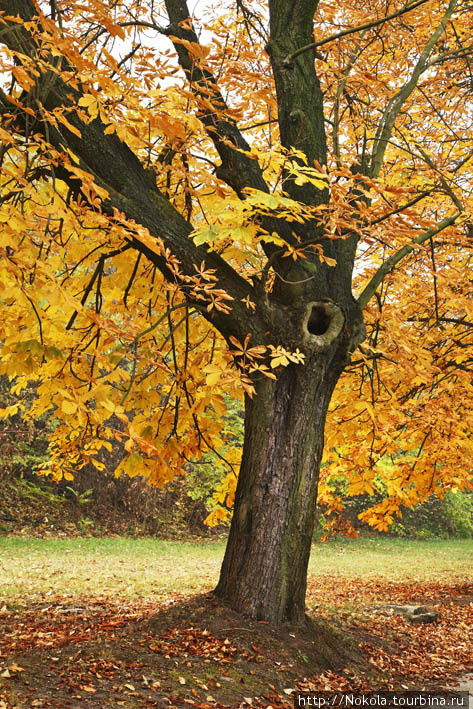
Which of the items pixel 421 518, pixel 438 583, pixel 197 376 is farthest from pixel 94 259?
pixel 421 518

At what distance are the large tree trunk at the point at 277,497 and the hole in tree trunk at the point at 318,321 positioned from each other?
0.20 meters

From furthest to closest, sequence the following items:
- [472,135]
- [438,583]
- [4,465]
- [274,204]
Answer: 1. [4,465]
2. [438,583]
3. [472,135]
4. [274,204]

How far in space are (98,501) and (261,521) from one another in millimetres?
11701

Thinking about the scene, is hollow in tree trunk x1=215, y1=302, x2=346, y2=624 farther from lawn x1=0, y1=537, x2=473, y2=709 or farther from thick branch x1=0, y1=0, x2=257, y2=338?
thick branch x1=0, y1=0, x2=257, y2=338

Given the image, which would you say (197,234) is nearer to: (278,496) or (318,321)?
(318,321)

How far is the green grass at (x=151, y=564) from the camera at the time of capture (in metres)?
7.92

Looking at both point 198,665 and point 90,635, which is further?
point 90,635

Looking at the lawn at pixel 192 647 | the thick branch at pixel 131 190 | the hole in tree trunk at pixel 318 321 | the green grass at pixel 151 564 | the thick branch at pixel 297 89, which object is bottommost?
the green grass at pixel 151 564

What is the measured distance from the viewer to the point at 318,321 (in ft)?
15.0

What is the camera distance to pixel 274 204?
117 inches

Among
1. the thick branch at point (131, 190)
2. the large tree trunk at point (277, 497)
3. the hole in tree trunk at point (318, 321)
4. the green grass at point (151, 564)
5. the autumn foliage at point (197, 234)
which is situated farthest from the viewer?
the green grass at point (151, 564)

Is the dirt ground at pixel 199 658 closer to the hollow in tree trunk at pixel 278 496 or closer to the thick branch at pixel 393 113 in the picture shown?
the hollow in tree trunk at pixel 278 496

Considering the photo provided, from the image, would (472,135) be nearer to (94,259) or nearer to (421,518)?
(94,259)

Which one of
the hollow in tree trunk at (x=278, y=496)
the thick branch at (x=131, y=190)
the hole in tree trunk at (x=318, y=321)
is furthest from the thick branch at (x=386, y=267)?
the thick branch at (x=131, y=190)
